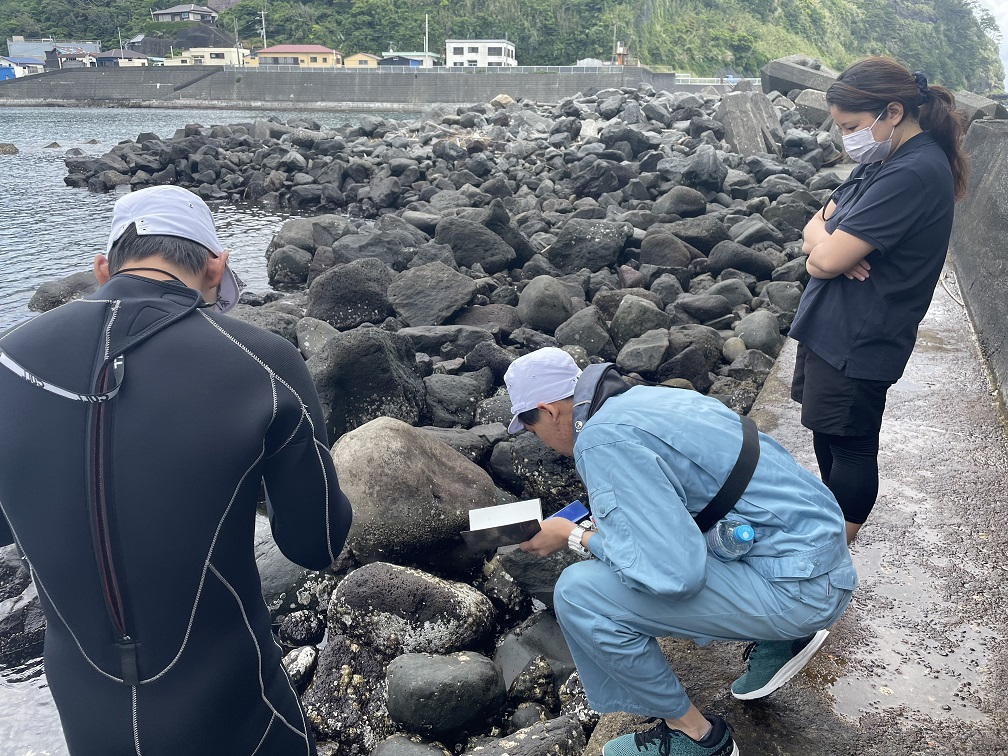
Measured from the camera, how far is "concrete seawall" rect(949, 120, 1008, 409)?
534cm

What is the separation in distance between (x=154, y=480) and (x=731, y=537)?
135 cm

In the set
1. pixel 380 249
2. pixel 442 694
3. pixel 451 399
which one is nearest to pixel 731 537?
pixel 442 694

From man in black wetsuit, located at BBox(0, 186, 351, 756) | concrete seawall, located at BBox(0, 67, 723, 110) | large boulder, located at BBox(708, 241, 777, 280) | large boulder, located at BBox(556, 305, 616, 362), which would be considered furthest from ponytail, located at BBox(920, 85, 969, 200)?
concrete seawall, located at BBox(0, 67, 723, 110)

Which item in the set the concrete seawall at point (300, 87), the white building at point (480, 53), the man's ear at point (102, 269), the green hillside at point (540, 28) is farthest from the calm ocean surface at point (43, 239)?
the green hillside at point (540, 28)

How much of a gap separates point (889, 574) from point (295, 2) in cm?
8357

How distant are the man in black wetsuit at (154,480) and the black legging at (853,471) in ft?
6.24

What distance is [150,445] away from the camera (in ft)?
5.24

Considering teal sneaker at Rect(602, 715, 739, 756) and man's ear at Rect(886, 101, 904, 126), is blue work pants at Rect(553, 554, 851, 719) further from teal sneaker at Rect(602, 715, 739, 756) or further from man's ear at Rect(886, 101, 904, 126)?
A: man's ear at Rect(886, 101, 904, 126)

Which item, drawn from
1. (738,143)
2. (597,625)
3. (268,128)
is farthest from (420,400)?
(268,128)

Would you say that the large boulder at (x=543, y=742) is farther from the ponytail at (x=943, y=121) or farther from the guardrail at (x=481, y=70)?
the guardrail at (x=481, y=70)

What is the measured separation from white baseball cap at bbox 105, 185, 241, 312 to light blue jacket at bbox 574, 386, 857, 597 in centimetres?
103

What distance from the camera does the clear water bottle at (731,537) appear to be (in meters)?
2.08

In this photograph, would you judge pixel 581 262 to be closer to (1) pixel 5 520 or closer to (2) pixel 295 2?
(1) pixel 5 520

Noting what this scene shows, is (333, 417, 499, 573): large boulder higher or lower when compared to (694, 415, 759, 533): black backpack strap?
lower
